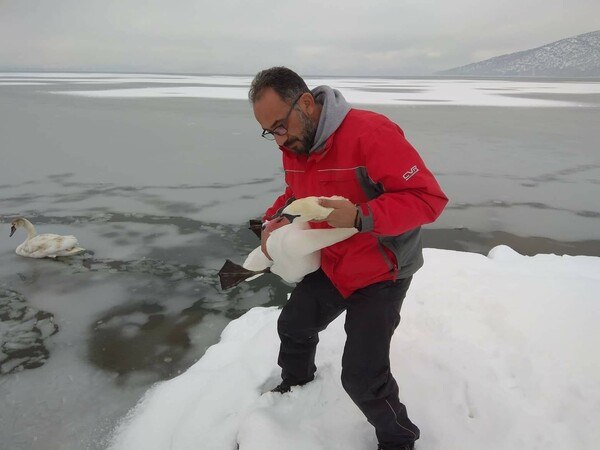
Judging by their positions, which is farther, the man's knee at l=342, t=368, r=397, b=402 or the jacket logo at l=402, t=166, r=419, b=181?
the man's knee at l=342, t=368, r=397, b=402

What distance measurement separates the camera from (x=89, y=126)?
13562 millimetres

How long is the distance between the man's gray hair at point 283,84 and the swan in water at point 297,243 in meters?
0.46

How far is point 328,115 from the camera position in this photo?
76.7 inches

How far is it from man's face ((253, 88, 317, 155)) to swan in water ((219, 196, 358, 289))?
317 millimetres

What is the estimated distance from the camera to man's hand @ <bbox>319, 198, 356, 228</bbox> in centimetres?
174

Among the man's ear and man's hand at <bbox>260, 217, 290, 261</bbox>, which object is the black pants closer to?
man's hand at <bbox>260, 217, 290, 261</bbox>

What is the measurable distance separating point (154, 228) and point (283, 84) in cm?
427

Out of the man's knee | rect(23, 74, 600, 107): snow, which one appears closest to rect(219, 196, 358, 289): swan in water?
the man's knee

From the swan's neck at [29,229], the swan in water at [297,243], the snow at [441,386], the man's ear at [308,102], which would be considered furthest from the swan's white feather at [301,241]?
the swan's neck at [29,229]

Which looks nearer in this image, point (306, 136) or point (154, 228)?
point (306, 136)

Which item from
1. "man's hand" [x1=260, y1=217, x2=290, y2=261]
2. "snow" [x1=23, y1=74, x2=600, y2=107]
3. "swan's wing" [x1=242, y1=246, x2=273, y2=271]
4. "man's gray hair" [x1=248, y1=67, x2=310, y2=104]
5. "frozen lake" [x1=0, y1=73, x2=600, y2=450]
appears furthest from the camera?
"snow" [x1=23, y1=74, x2=600, y2=107]

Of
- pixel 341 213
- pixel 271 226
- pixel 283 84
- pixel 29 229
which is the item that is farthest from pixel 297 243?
pixel 29 229

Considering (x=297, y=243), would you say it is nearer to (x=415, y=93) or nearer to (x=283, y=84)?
(x=283, y=84)

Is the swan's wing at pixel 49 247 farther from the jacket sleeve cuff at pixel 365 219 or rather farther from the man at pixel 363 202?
the jacket sleeve cuff at pixel 365 219
